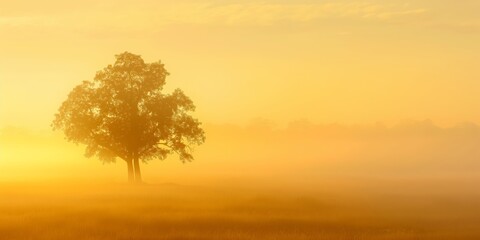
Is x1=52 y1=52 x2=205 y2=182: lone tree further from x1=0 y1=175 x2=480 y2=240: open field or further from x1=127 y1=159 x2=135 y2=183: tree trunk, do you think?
x1=0 y1=175 x2=480 y2=240: open field

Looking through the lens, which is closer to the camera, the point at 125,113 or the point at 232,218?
the point at 232,218

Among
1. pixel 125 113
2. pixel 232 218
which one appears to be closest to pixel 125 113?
pixel 125 113

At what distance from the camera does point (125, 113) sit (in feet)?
260

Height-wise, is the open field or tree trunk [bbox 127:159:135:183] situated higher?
tree trunk [bbox 127:159:135:183]

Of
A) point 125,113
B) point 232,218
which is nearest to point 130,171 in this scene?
point 125,113

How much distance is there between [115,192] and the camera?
6531cm

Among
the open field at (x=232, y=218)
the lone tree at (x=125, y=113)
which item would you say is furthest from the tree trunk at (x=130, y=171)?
the open field at (x=232, y=218)

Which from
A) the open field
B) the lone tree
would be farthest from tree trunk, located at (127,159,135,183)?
the open field

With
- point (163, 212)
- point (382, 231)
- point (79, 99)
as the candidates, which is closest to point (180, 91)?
point (79, 99)

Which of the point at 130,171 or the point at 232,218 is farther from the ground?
the point at 130,171

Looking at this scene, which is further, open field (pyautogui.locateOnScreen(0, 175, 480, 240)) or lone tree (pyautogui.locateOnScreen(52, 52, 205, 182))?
lone tree (pyautogui.locateOnScreen(52, 52, 205, 182))

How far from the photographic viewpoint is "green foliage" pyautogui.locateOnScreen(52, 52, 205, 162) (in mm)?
79062

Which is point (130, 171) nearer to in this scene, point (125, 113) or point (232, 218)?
point (125, 113)

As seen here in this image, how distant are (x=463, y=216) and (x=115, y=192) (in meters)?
28.6
